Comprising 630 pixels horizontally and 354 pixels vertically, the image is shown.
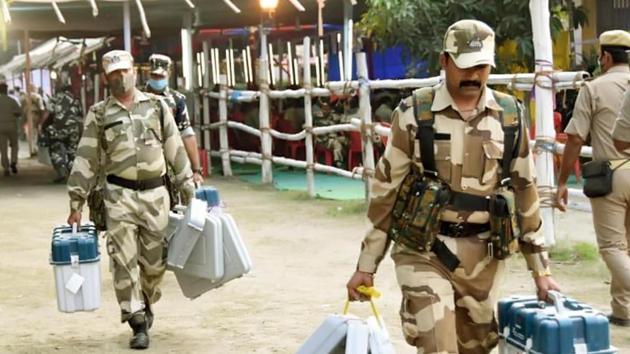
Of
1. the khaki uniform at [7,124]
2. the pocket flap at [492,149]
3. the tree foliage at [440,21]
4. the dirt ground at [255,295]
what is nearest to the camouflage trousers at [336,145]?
the tree foliage at [440,21]

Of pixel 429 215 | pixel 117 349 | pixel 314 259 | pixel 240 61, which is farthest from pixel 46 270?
pixel 240 61

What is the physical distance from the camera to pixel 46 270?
884 centimetres

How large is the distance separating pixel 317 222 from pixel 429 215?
732 centimetres

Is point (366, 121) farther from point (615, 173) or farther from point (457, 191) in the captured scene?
point (457, 191)

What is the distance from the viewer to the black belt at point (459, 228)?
3.90 meters

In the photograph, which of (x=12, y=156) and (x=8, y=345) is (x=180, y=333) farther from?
(x=12, y=156)

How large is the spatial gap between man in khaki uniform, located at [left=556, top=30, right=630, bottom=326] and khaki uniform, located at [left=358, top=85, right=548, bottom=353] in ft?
6.73

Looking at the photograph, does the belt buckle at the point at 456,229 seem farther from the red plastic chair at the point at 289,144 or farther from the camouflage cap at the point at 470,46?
the red plastic chair at the point at 289,144

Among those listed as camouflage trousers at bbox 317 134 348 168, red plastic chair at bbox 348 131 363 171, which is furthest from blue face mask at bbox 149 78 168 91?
camouflage trousers at bbox 317 134 348 168

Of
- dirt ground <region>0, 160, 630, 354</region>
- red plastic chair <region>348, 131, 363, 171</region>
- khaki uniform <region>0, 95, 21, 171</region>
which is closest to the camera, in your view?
dirt ground <region>0, 160, 630, 354</region>

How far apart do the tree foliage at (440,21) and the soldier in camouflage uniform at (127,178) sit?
7.84 m

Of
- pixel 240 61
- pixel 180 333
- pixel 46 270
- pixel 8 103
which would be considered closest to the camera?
pixel 180 333

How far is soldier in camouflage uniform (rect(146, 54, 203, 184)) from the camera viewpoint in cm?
738

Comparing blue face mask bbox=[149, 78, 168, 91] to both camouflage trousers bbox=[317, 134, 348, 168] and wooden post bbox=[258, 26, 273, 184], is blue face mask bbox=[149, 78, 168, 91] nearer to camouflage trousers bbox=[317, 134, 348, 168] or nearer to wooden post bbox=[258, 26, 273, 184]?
wooden post bbox=[258, 26, 273, 184]
